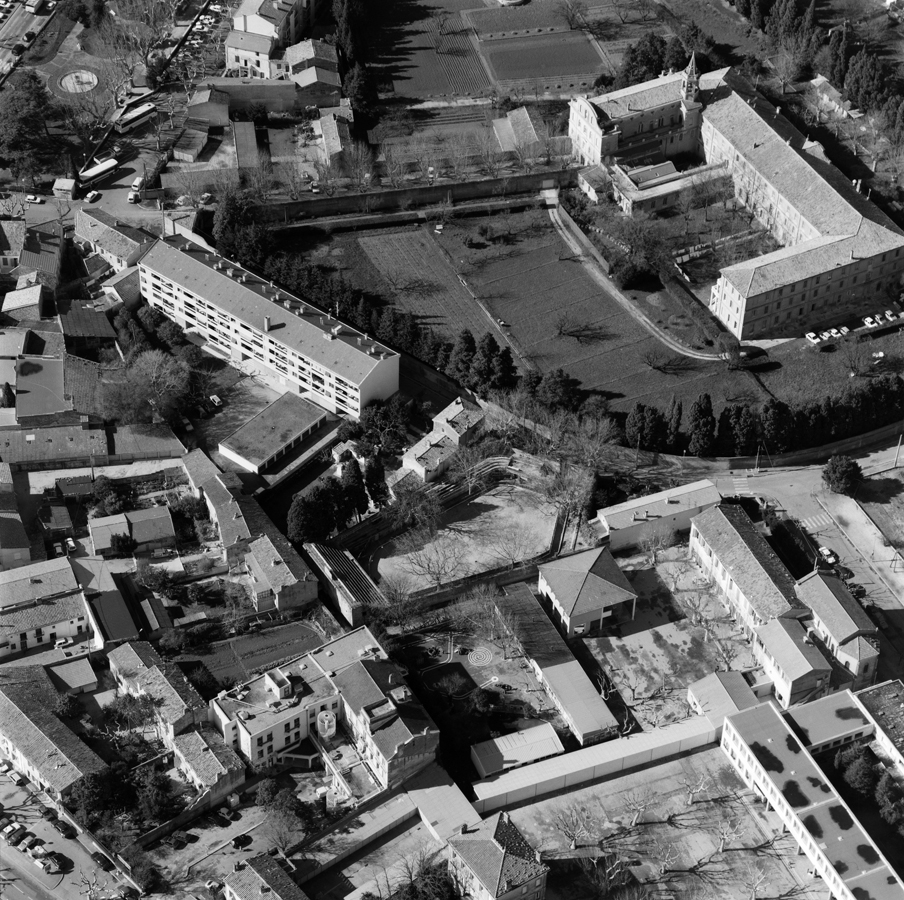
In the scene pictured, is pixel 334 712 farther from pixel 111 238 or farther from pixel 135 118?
pixel 135 118

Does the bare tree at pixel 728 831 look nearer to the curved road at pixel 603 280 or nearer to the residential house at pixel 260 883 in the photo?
the residential house at pixel 260 883

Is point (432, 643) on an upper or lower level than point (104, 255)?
lower

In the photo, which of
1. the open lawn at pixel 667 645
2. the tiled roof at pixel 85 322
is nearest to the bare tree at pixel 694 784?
the open lawn at pixel 667 645

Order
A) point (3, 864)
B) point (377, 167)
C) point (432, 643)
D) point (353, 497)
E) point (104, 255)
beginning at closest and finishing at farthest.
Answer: point (3, 864) → point (432, 643) → point (353, 497) → point (104, 255) → point (377, 167)

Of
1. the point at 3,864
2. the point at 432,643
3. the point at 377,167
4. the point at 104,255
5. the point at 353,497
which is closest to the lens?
the point at 3,864

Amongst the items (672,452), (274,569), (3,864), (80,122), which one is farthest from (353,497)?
(80,122)

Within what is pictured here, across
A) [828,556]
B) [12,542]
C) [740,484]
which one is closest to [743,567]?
[828,556]

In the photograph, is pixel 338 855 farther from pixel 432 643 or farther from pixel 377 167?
pixel 377 167
